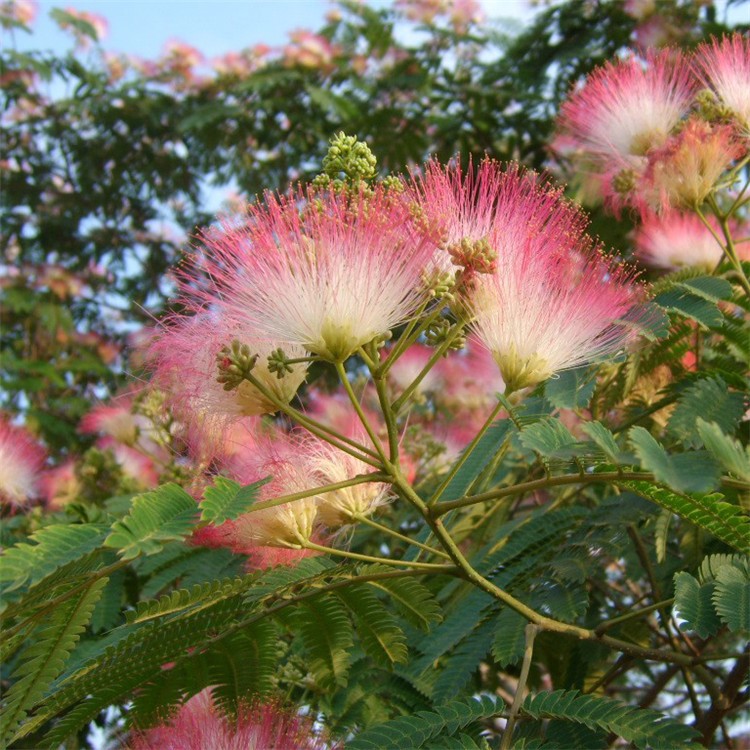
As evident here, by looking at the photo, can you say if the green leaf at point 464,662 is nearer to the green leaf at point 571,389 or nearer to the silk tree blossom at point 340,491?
the silk tree blossom at point 340,491

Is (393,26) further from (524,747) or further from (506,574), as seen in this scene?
(524,747)

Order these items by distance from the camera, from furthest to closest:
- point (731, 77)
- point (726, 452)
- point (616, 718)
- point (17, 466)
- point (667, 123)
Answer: point (17, 466), point (667, 123), point (731, 77), point (616, 718), point (726, 452)

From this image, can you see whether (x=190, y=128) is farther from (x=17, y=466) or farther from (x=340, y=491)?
(x=340, y=491)

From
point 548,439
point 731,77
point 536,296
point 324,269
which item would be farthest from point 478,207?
point 731,77

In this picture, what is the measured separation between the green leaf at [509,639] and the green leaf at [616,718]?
0.30 meters

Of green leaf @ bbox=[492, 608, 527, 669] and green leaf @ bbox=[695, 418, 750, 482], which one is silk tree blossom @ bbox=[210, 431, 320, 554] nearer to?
green leaf @ bbox=[492, 608, 527, 669]

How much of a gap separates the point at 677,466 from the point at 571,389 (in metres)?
0.54

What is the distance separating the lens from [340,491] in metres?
1.72

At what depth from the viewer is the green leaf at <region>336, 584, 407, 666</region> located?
166 centimetres

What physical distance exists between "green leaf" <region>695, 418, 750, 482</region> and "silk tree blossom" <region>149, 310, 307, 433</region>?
65 centimetres

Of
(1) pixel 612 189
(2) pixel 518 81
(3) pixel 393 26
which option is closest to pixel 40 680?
(1) pixel 612 189

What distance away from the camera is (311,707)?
85.9 inches

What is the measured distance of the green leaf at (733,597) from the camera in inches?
54.3

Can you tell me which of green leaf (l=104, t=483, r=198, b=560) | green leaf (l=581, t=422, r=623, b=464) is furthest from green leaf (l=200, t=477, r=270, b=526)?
green leaf (l=581, t=422, r=623, b=464)
